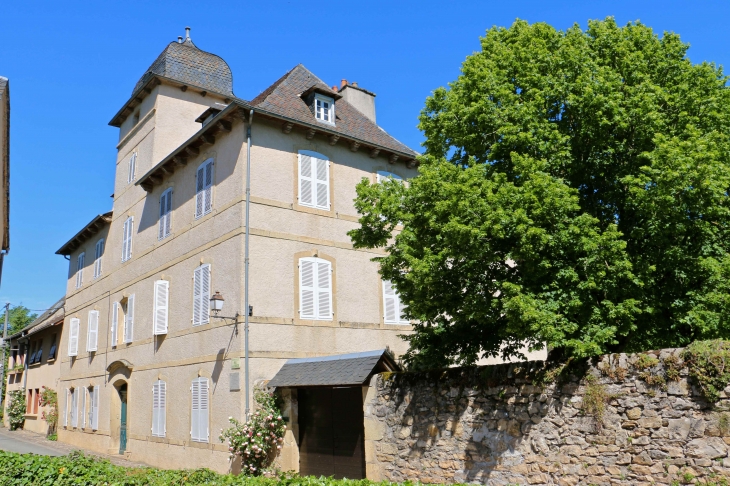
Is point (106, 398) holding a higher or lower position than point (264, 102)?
lower

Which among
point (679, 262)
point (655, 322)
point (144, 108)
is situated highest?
point (144, 108)

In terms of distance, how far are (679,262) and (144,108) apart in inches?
653

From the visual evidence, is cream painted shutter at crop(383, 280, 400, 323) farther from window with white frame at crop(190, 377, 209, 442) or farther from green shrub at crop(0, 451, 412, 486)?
green shrub at crop(0, 451, 412, 486)

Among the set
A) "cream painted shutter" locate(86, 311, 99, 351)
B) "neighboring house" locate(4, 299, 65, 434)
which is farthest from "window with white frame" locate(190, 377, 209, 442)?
"neighboring house" locate(4, 299, 65, 434)

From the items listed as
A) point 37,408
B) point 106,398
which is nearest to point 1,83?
point 106,398

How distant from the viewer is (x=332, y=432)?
12.0m

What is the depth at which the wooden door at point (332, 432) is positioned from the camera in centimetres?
1150

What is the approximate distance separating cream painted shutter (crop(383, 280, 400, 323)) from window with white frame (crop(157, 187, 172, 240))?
20.2 feet

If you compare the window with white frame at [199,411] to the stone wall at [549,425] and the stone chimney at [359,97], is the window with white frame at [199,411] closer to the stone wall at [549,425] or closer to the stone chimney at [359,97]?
the stone wall at [549,425]

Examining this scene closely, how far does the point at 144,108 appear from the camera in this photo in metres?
19.7

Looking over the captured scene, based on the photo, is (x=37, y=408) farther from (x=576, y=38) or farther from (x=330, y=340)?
(x=576, y=38)

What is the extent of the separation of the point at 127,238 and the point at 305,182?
8003 mm

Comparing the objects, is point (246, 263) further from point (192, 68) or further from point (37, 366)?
point (37, 366)

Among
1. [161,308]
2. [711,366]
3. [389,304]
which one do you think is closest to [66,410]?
[161,308]
